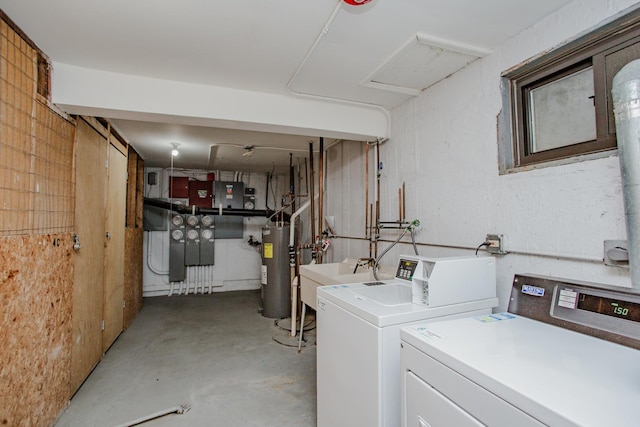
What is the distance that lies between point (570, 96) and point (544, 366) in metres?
1.36

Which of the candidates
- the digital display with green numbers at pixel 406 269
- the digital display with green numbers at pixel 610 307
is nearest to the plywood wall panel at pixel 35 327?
the digital display with green numbers at pixel 406 269

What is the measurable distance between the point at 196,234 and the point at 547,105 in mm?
5385

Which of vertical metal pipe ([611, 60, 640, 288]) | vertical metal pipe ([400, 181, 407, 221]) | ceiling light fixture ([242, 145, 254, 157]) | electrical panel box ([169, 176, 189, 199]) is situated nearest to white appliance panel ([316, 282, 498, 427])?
vertical metal pipe ([611, 60, 640, 288])

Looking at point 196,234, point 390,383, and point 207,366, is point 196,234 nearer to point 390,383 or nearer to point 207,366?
point 207,366

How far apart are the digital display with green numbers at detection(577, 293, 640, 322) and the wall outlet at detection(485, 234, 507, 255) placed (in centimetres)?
51

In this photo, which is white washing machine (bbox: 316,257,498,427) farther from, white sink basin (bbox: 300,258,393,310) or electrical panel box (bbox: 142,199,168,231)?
electrical panel box (bbox: 142,199,168,231)

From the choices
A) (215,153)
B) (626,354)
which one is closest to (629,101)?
(626,354)

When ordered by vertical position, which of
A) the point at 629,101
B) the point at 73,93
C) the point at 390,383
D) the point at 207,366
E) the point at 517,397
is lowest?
the point at 207,366

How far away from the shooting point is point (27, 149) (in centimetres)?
167

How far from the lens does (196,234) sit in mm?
5613

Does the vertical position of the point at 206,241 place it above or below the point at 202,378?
above

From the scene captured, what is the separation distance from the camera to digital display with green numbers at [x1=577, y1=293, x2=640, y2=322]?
40.3 inches

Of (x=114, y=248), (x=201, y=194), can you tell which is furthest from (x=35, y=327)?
(x=201, y=194)

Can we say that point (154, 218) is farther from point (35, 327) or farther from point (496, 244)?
point (496, 244)
